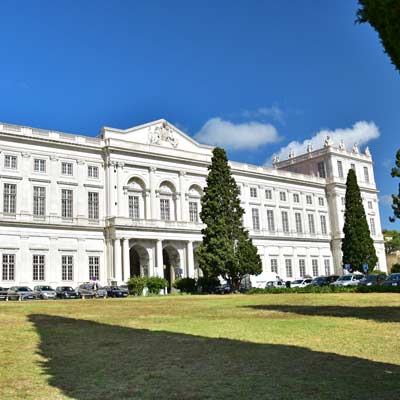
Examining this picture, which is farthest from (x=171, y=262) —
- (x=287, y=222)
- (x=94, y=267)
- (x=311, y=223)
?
(x=311, y=223)

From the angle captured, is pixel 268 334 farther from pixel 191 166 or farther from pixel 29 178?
pixel 191 166

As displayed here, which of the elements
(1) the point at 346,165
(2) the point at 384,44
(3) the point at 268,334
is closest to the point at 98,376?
(3) the point at 268,334

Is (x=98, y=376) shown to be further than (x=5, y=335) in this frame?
No

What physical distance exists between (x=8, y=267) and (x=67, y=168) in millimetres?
12653

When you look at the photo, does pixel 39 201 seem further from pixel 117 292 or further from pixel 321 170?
pixel 321 170

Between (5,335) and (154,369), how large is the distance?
630 cm

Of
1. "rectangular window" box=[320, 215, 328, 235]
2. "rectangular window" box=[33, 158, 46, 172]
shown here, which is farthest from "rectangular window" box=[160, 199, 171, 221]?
"rectangular window" box=[320, 215, 328, 235]

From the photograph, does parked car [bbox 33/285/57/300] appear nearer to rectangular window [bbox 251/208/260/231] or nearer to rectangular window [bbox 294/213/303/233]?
rectangular window [bbox 251/208/260/231]

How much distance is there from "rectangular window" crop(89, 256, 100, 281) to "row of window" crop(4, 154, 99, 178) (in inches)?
373

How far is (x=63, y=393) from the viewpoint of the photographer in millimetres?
7488

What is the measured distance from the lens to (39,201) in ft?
181

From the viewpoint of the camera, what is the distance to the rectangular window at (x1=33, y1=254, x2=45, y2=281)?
53156 millimetres

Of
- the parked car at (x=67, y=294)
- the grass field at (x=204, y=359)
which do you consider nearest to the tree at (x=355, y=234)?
the parked car at (x=67, y=294)

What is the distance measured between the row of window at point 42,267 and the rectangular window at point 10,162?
30.4ft
